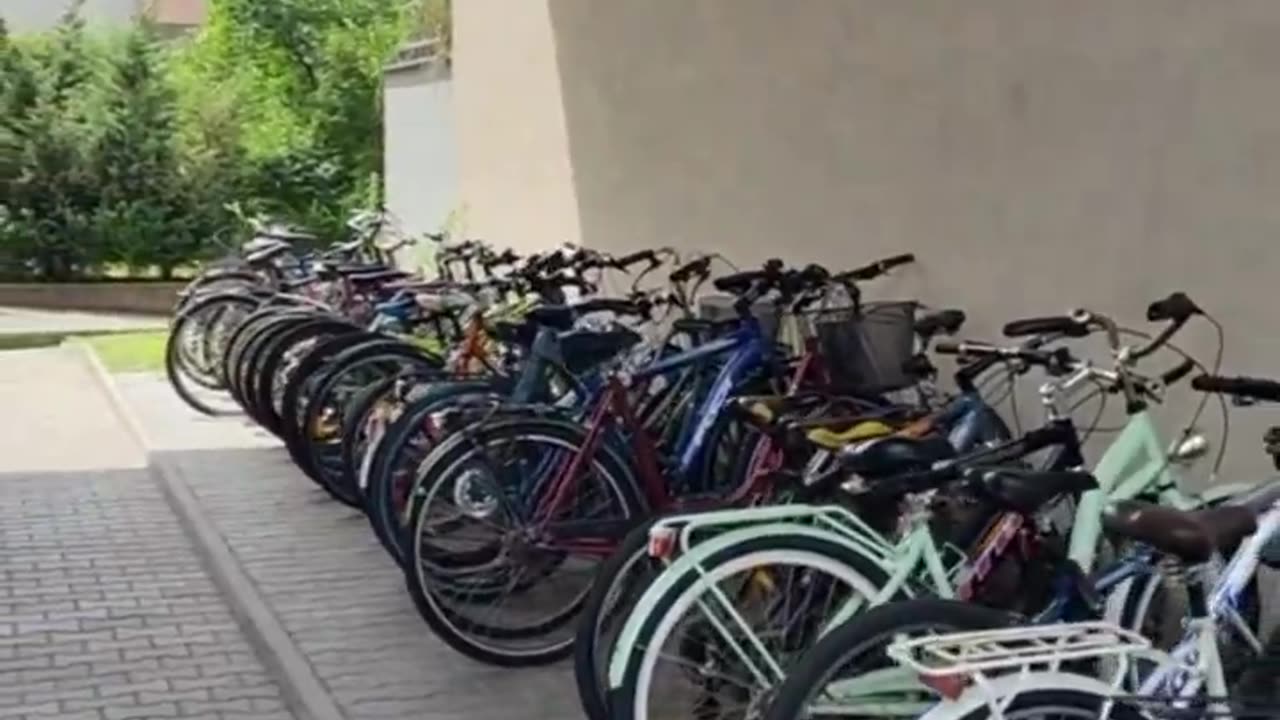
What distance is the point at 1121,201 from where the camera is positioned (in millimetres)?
4812

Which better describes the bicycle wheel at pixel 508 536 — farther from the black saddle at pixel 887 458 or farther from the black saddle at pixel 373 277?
the black saddle at pixel 373 277

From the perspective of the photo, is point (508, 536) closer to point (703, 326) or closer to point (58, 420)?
point (703, 326)

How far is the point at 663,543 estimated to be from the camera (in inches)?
134

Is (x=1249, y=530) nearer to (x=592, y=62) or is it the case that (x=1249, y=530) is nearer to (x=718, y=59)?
(x=718, y=59)

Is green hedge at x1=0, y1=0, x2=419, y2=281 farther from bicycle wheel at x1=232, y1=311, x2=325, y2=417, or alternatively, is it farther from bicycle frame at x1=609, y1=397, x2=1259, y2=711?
bicycle frame at x1=609, y1=397, x2=1259, y2=711

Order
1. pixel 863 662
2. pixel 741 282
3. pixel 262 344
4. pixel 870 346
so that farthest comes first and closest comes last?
pixel 262 344 → pixel 741 282 → pixel 870 346 → pixel 863 662

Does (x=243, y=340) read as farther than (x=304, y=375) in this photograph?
Yes

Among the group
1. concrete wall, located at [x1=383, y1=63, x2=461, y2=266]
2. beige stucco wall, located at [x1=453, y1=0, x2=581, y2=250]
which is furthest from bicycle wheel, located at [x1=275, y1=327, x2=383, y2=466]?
concrete wall, located at [x1=383, y1=63, x2=461, y2=266]

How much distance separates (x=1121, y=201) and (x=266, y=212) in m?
14.1

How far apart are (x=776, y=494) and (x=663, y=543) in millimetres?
683

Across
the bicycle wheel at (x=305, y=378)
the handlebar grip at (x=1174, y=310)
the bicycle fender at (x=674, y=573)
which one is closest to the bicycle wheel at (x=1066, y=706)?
the bicycle fender at (x=674, y=573)

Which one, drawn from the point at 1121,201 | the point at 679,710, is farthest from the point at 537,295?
the point at 679,710

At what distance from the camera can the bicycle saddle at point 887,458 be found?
11.5 feet

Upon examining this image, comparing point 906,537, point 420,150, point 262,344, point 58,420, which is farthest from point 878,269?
point 420,150
